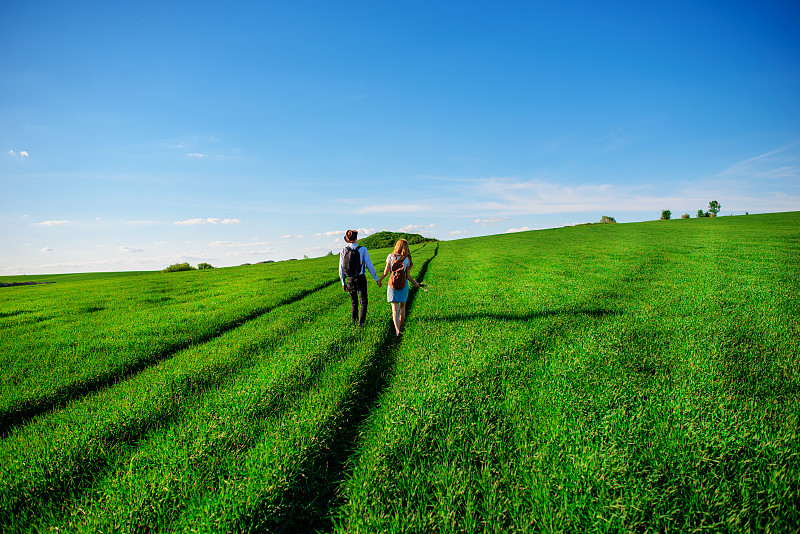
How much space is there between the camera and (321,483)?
360cm

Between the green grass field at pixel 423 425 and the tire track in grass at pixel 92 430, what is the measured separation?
3 cm

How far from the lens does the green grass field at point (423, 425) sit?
3104 mm

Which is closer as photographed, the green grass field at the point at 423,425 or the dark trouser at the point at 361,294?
the green grass field at the point at 423,425

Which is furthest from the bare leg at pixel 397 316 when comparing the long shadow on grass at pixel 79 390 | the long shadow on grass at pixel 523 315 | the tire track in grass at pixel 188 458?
the long shadow on grass at pixel 79 390

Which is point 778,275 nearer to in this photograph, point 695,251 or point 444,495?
point 695,251

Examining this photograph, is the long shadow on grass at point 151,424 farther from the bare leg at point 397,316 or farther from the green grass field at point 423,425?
the bare leg at point 397,316

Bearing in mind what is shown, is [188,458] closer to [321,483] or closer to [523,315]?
[321,483]

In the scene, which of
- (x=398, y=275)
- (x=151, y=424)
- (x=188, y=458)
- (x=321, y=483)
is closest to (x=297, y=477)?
(x=321, y=483)

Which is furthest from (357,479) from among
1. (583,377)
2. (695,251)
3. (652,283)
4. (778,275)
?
(695,251)

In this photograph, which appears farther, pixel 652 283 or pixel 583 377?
pixel 652 283

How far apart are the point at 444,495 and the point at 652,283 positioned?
1264 cm

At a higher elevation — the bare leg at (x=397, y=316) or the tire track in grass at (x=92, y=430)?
the bare leg at (x=397, y=316)

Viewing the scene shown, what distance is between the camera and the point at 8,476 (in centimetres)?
382

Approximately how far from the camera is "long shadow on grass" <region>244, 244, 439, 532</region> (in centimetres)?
316
